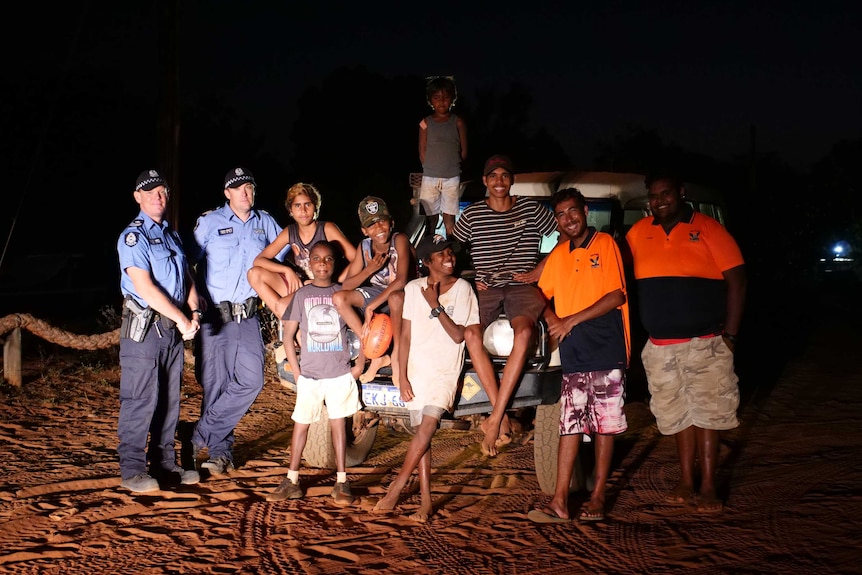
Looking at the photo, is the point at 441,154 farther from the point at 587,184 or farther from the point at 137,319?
the point at 137,319

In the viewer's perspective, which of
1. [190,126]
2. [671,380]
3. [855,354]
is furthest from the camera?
[190,126]

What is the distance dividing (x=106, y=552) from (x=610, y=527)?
2735 mm

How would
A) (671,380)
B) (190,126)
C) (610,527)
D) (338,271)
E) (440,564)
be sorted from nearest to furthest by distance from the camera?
(440,564) → (610,527) → (671,380) → (338,271) → (190,126)

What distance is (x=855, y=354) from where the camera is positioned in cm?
1178

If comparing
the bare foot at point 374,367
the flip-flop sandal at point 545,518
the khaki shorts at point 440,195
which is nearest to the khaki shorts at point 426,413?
the bare foot at point 374,367

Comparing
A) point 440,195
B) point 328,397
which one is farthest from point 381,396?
point 440,195

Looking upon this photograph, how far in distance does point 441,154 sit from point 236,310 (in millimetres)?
2240

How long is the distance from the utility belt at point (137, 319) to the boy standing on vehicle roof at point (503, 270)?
1.98m

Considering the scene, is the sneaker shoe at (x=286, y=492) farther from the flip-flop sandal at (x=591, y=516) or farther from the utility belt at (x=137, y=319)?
the flip-flop sandal at (x=591, y=516)

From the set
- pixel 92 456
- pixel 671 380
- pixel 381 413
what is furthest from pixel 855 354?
pixel 92 456

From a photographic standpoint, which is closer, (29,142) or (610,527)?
(610,527)

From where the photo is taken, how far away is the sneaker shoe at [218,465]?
5.57 metres

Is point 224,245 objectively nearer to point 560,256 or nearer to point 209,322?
point 209,322

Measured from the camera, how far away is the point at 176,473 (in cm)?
545
